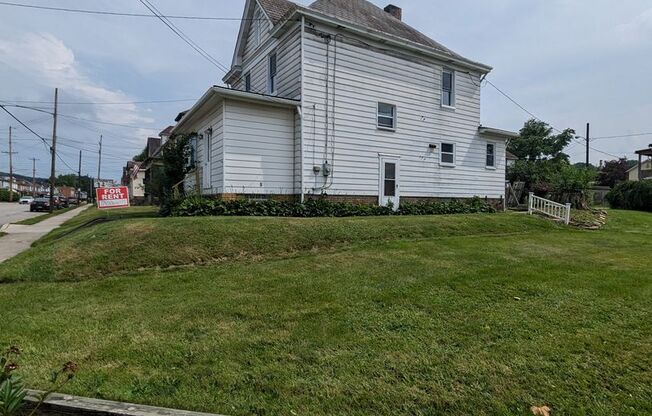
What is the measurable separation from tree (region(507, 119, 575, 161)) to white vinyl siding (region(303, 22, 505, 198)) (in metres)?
26.4

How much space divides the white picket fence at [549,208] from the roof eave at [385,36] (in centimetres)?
587

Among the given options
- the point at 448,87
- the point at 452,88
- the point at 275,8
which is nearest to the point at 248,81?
the point at 275,8

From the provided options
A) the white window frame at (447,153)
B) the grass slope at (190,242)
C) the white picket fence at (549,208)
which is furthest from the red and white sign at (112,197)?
the white picket fence at (549,208)

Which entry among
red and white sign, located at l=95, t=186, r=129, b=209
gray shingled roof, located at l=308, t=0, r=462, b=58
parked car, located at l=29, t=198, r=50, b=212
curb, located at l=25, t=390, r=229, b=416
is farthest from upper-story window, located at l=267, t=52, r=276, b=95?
parked car, located at l=29, t=198, r=50, b=212

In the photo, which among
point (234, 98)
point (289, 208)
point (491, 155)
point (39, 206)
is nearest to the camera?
point (234, 98)

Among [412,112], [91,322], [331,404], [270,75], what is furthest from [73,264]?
[412,112]

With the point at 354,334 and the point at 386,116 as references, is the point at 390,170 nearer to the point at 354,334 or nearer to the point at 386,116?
the point at 386,116

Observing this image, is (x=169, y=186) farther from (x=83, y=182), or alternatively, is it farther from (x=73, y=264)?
(x=83, y=182)

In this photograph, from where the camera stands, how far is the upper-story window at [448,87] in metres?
16.5

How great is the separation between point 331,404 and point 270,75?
45.4 feet

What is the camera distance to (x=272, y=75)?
1486cm

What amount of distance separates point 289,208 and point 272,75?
5.54 metres

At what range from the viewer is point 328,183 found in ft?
44.0

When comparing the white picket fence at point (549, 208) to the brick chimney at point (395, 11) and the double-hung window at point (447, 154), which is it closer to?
the double-hung window at point (447, 154)
